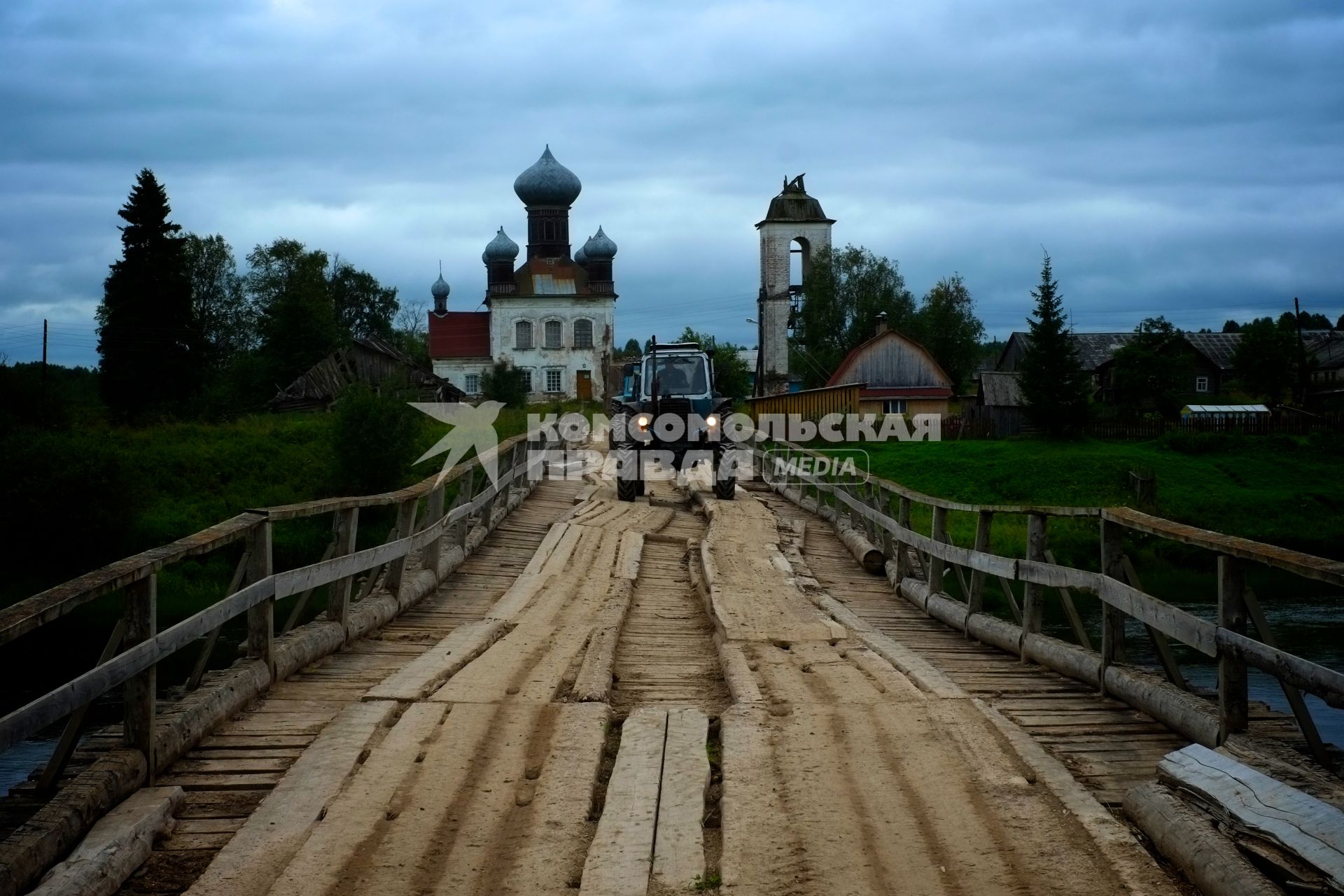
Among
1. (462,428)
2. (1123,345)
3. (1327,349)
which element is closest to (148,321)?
(462,428)

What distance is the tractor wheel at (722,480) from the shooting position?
64.1 feet

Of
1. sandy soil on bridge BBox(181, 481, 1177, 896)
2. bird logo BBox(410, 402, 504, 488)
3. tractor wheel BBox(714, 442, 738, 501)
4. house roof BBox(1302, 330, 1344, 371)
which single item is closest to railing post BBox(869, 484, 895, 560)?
tractor wheel BBox(714, 442, 738, 501)

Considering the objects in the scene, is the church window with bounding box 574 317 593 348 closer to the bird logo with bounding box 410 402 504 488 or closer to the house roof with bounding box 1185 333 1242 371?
the bird logo with bounding box 410 402 504 488

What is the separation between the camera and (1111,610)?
7305 mm

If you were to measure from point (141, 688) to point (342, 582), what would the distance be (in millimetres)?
3104

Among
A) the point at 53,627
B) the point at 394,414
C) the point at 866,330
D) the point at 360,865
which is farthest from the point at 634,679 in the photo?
the point at 866,330

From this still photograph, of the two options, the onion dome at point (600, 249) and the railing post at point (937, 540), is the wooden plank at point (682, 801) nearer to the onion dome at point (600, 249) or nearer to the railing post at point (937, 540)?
the railing post at point (937, 540)

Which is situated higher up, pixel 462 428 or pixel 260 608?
pixel 462 428

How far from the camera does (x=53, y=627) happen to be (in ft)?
77.5

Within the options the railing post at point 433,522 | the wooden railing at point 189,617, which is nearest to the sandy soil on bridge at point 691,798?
the wooden railing at point 189,617

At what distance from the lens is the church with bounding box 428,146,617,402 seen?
7419 centimetres

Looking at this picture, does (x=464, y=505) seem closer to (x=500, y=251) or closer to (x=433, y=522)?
(x=433, y=522)

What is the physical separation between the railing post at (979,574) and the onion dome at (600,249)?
66466 mm

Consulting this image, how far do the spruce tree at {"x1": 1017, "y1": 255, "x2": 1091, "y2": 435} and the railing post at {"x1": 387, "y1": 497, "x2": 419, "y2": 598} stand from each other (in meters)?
38.7
